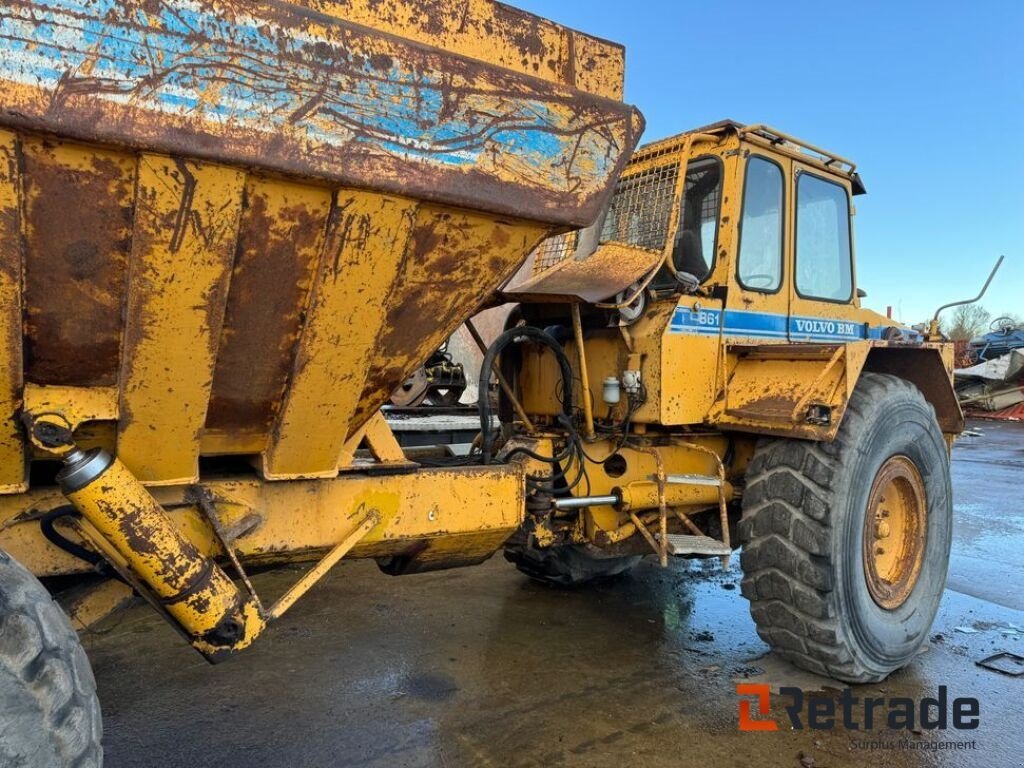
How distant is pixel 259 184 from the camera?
5.55ft

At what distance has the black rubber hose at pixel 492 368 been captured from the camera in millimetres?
3127

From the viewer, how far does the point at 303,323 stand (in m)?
1.97

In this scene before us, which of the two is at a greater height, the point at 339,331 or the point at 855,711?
the point at 339,331

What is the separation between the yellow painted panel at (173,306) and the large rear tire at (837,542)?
2.44 metres

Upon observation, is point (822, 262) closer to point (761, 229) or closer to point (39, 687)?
point (761, 229)

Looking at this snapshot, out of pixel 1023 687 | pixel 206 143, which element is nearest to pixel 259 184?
pixel 206 143

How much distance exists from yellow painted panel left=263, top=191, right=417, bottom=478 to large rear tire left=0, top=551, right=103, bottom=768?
2.45 ft

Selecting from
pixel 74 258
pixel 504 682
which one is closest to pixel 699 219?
pixel 504 682

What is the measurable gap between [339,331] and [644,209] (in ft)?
6.95

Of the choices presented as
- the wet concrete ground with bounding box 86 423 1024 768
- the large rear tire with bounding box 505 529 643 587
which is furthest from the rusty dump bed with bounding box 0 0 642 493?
the large rear tire with bounding box 505 529 643 587

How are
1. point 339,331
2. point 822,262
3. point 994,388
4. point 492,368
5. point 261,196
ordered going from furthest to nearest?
point 994,388 < point 822,262 < point 492,368 < point 339,331 < point 261,196

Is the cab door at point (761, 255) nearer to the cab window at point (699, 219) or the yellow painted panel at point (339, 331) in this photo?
the cab window at point (699, 219)

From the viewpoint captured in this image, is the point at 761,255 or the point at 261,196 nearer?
the point at 261,196

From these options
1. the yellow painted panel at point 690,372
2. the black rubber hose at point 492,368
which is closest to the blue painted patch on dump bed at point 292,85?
the black rubber hose at point 492,368
